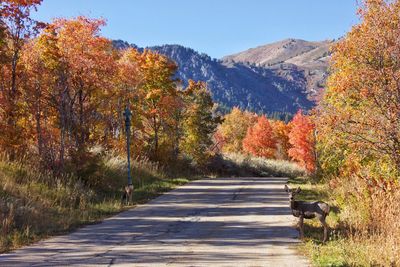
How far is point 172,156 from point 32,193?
2337cm

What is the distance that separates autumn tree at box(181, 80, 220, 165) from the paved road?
26.2 metres

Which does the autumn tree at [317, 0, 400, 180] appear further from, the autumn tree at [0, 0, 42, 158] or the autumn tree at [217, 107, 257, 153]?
the autumn tree at [217, 107, 257, 153]

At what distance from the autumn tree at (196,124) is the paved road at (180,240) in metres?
26.2

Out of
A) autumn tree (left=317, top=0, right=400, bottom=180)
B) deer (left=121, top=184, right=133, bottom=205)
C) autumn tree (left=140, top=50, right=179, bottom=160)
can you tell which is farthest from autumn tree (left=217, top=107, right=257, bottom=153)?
autumn tree (left=317, top=0, right=400, bottom=180)

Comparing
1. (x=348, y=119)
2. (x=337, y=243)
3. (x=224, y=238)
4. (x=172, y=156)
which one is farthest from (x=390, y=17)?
(x=172, y=156)

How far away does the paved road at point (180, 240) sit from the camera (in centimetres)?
893

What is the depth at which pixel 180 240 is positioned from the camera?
11.1 metres

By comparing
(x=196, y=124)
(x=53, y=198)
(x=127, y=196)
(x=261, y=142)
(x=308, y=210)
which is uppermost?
(x=196, y=124)

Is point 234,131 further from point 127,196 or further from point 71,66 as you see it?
point 127,196

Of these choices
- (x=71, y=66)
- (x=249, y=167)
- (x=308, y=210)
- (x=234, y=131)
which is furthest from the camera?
(x=234, y=131)

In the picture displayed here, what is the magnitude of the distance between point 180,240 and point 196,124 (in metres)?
33.2

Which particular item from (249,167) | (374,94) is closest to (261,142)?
(249,167)

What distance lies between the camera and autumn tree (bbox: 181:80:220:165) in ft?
144

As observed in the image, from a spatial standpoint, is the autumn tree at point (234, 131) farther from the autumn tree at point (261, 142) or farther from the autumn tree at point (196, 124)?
the autumn tree at point (196, 124)
